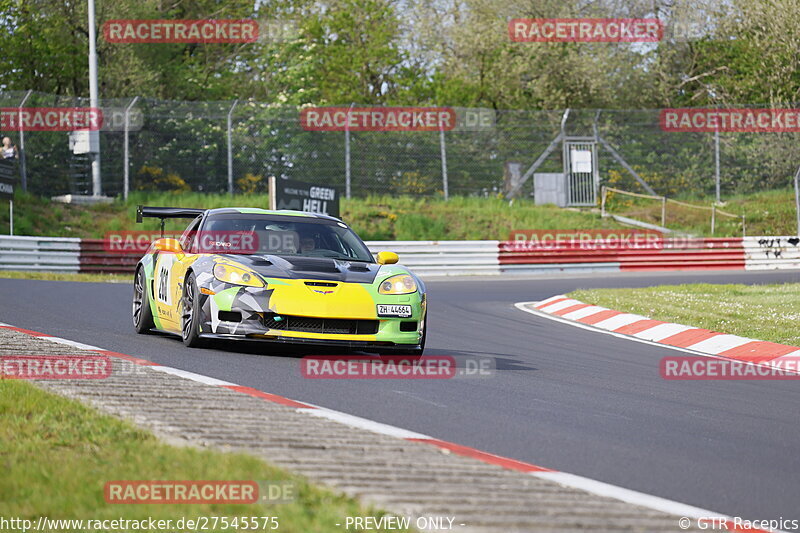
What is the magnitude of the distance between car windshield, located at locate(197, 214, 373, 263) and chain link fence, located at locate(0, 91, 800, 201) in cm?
1744

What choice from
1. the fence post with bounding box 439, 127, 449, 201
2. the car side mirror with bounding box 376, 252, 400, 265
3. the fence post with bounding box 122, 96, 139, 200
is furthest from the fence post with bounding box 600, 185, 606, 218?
the car side mirror with bounding box 376, 252, 400, 265

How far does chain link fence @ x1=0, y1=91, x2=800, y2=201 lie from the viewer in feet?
87.9

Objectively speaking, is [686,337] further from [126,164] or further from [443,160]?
[126,164]

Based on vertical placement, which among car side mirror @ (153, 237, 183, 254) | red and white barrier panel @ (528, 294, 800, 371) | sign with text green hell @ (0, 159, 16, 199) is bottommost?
red and white barrier panel @ (528, 294, 800, 371)

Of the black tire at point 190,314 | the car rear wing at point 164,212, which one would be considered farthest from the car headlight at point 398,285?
the car rear wing at point 164,212

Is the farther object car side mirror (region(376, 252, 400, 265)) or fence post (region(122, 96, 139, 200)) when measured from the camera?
fence post (region(122, 96, 139, 200))

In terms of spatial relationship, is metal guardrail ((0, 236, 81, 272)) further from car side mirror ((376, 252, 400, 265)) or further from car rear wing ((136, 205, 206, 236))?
car side mirror ((376, 252, 400, 265))

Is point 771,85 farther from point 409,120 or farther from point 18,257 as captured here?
point 18,257

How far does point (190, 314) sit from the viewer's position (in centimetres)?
893

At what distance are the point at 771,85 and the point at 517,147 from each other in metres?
12.6

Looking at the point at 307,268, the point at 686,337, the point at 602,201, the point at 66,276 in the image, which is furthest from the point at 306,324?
the point at 602,201

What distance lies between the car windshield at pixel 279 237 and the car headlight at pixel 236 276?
2.04ft

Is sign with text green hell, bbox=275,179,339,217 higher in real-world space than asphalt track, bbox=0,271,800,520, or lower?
higher

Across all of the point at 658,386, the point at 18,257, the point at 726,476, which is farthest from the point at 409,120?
the point at 726,476
